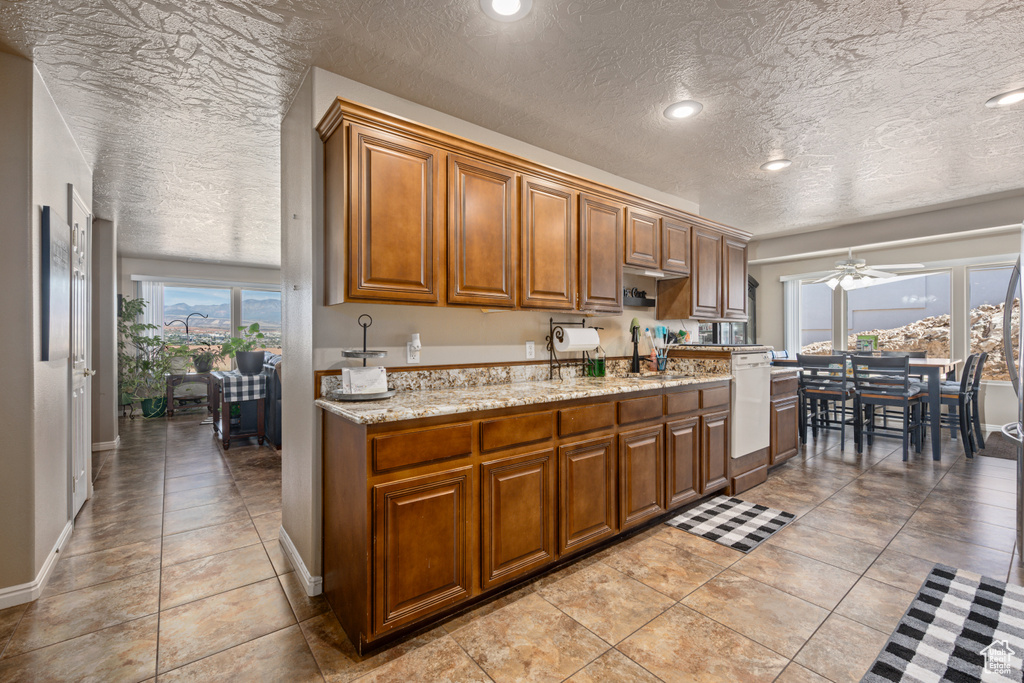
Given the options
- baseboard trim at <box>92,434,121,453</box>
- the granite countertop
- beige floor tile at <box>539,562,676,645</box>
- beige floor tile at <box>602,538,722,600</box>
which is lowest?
beige floor tile at <box>539,562,676,645</box>

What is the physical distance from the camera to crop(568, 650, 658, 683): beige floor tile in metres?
1.61

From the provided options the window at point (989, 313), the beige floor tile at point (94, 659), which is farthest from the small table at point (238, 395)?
the window at point (989, 313)

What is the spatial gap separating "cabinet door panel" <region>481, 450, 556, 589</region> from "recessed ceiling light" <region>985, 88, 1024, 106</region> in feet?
10.6

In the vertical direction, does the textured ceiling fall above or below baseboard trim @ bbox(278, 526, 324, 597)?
above

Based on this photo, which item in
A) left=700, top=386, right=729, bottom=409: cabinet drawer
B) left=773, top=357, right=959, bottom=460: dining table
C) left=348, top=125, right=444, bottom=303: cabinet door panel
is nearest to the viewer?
left=348, top=125, right=444, bottom=303: cabinet door panel

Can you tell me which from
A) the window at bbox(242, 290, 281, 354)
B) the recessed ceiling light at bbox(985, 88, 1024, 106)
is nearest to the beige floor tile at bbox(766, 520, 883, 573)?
the recessed ceiling light at bbox(985, 88, 1024, 106)

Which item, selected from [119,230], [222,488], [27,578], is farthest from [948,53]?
[119,230]

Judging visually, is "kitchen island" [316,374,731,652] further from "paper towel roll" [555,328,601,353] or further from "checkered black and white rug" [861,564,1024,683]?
"checkered black and white rug" [861,564,1024,683]

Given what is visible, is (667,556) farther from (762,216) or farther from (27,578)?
(762,216)

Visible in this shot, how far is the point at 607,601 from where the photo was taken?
2.10 metres

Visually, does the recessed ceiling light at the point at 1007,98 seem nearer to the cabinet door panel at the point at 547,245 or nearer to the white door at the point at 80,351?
the cabinet door panel at the point at 547,245

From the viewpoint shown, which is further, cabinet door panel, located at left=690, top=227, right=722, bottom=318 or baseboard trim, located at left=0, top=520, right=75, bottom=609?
cabinet door panel, located at left=690, top=227, right=722, bottom=318

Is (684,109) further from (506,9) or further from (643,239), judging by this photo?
(506,9)

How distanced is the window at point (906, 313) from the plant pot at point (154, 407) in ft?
34.2
